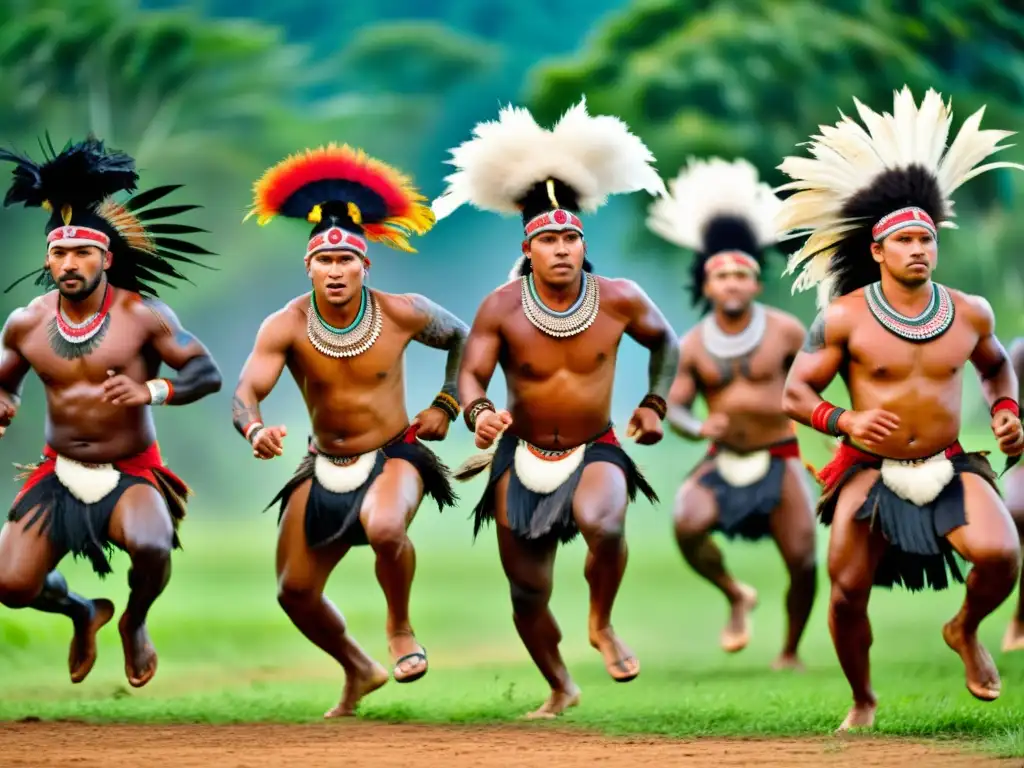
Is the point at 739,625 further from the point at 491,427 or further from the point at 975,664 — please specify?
the point at 491,427

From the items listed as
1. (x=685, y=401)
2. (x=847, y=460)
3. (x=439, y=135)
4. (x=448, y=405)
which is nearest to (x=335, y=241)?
(x=448, y=405)

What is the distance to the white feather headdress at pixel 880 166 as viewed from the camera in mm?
6672

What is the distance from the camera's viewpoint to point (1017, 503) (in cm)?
815

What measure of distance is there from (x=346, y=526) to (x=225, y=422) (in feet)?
36.5

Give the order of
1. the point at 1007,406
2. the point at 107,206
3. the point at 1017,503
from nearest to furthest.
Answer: the point at 1007,406
the point at 107,206
the point at 1017,503

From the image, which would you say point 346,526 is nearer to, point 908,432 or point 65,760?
point 65,760

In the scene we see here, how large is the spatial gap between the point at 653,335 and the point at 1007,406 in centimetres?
136

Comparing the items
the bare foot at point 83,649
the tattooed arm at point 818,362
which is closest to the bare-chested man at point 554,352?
the tattooed arm at point 818,362

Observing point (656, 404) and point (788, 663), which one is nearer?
point (656, 404)

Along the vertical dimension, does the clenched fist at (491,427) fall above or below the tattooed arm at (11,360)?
below

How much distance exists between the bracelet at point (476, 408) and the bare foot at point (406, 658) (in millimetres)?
816

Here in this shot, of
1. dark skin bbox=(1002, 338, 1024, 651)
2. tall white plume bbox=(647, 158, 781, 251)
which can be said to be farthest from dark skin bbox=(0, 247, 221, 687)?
dark skin bbox=(1002, 338, 1024, 651)

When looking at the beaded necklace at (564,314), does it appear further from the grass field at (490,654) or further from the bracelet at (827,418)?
the bracelet at (827,418)

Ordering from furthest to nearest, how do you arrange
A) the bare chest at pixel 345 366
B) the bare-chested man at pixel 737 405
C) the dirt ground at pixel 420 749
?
the bare-chested man at pixel 737 405 < the bare chest at pixel 345 366 < the dirt ground at pixel 420 749
